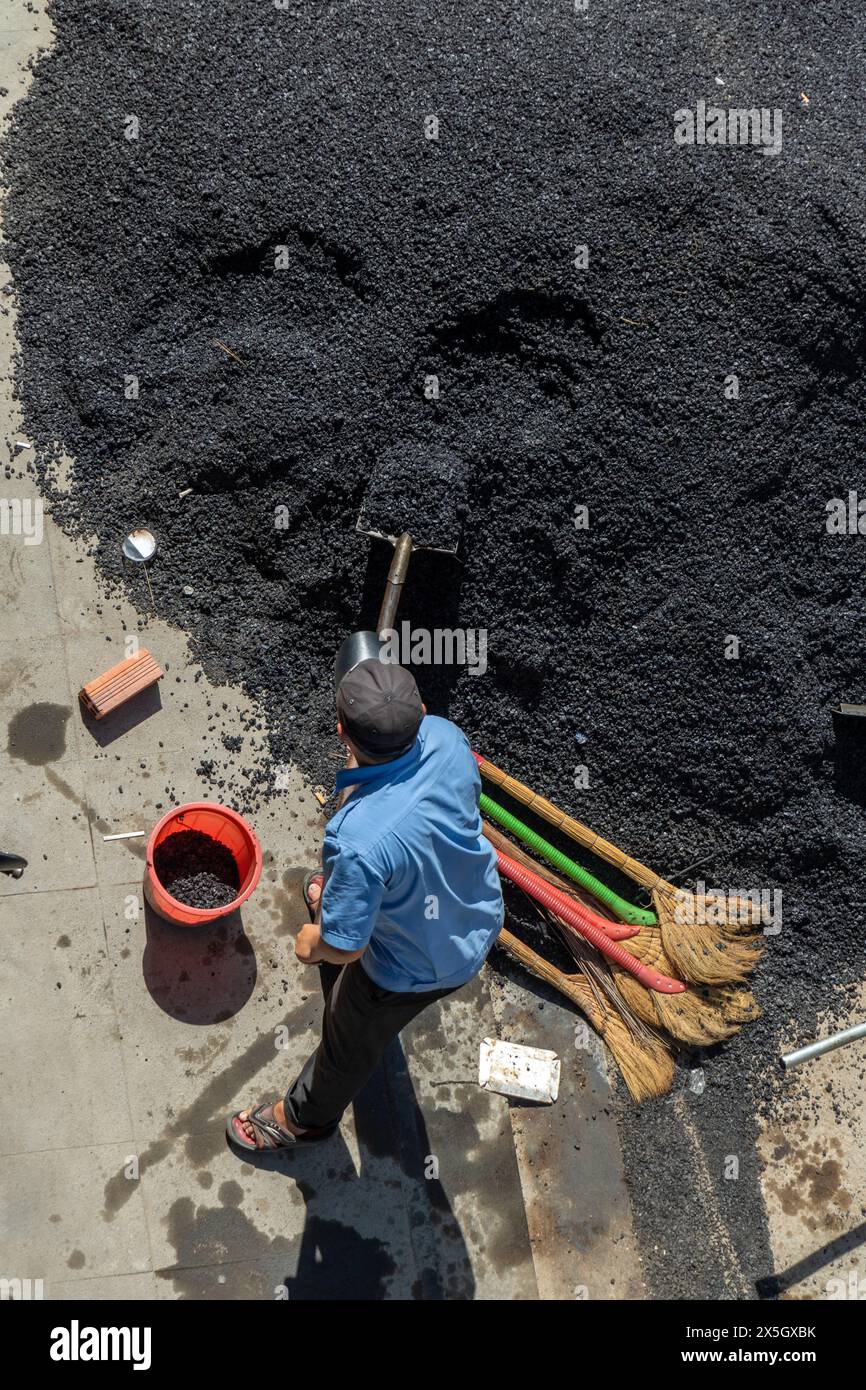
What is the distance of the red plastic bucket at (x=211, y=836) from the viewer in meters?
4.27

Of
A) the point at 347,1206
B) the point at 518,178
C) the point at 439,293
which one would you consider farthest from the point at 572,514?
the point at 347,1206

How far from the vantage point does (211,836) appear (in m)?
4.52

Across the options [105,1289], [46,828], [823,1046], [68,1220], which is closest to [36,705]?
[46,828]

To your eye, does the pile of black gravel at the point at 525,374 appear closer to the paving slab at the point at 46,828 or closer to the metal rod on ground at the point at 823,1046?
the metal rod on ground at the point at 823,1046

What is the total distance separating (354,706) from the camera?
10.1ft

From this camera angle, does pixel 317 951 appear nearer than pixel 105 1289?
Yes

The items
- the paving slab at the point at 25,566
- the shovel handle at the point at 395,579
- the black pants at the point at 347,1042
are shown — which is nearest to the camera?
the black pants at the point at 347,1042

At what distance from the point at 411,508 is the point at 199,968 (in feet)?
6.86

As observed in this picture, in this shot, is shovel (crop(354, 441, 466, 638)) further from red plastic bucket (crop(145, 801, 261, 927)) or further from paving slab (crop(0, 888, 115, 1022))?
paving slab (crop(0, 888, 115, 1022))

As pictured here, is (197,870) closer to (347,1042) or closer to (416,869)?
(347,1042)

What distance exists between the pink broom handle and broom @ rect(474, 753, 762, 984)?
0.13 metres

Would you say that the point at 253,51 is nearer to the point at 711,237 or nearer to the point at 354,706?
the point at 711,237

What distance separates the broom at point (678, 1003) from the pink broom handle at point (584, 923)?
5 centimetres

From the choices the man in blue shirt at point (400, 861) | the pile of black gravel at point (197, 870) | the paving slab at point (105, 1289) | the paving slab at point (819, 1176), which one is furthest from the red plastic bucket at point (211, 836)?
the paving slab at point (819, 1176)
